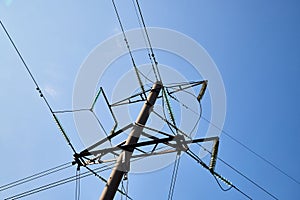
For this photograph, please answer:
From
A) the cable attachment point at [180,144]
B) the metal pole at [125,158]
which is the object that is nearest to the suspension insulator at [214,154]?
the cable attachment point at [180,144]

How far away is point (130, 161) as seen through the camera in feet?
23.9

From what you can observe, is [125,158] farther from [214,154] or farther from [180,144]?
[214,154]

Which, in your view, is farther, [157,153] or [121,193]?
[121,193]

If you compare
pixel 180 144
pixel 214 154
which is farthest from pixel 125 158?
pixel 214 154

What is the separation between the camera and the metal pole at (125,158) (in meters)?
6.58

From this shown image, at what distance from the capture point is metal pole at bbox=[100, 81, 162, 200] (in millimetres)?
6585

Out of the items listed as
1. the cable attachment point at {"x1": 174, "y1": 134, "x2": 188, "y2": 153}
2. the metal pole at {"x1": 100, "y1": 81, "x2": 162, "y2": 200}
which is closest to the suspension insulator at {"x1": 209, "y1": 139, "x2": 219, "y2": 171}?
the cable attachment point at {"x1": 174, "y1": 134, "x2": 188, "y2": 153}

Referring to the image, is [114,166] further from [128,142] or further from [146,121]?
[146,121]

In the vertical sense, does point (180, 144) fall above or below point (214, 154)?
below

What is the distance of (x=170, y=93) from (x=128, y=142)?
3196 mm

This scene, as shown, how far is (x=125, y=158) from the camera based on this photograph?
723 centimetres

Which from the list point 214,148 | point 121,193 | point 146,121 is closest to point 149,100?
point 146,121

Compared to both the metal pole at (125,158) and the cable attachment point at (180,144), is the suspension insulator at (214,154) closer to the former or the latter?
the cable attachment point at (180,144)

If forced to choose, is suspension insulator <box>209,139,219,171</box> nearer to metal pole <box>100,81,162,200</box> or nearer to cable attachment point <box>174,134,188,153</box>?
cable attachment point <box>174,134,188,153</box>
